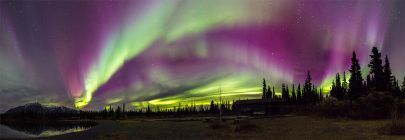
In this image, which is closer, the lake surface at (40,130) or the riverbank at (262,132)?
the riverbank at (262,132)

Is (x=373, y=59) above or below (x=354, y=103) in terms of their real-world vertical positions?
above

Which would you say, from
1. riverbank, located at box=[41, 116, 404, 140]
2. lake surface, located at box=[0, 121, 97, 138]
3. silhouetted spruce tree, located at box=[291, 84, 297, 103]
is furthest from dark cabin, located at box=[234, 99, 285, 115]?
riverbank, located at box=[41, 116, 404, 140]

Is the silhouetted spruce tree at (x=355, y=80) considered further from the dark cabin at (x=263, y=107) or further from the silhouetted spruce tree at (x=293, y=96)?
the silhouetted spruce tree at (x=293, y=96)

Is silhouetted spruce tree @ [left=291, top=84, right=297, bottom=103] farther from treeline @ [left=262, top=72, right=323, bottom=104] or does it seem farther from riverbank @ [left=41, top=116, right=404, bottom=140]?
riverbank @ [left=41, top=116, right=404, bottom=140]

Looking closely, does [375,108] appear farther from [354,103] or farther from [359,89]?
[359,89]

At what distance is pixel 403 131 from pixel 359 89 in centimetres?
5677

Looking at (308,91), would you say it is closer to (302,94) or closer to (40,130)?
(302,94)

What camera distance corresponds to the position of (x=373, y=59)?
6894 cm

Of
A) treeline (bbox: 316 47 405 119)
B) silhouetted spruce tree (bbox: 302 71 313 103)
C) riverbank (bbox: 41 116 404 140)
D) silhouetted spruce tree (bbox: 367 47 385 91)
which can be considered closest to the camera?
riverbank (bbox: 41 116 404 140)

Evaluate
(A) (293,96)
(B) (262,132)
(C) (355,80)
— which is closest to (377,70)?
(C) (355,80)

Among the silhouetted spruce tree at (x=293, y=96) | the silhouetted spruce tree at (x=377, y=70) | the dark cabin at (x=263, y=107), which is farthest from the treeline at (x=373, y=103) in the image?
the silhouetted spruce tree at (x=293, y=96)

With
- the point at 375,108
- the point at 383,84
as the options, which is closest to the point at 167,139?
the point at 375,108

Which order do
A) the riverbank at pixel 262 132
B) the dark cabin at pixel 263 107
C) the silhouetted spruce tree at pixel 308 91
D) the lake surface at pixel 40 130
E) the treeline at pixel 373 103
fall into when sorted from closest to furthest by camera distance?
the riverbank at pixel 262 132 → the treeline at pixel 373 103 → the lake surface at pixel 40 130 → the dark cabin at pixel 263 107 → the silhouetted spruce tree at pixel 308 91

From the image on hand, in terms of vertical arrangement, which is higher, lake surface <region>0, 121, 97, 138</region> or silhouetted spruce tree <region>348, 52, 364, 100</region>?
silhouetted spruce tree <region>348, 52, 364, 100</region>
